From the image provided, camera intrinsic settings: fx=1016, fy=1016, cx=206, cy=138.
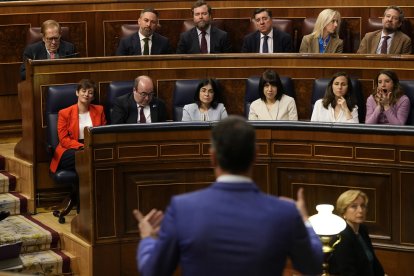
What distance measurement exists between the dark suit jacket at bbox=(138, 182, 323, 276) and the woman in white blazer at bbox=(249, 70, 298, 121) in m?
3.62

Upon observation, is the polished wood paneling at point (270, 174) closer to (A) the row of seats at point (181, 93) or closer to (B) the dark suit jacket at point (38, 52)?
(A) the row of seats at point (181, 93)

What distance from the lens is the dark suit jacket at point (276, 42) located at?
6.67 meters

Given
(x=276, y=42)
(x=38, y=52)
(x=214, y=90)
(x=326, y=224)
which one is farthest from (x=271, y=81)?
(x=326, y=224)

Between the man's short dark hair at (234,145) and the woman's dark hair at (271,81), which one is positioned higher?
the woman's dark hair at (271,81)

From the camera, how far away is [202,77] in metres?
6.08

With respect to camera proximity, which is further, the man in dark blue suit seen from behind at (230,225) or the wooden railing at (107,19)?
the wooden railing at (107,19)

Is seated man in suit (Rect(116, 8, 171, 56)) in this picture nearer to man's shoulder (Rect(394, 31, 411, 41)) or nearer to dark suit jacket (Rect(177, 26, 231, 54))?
dark suit jacket (Rect(177, 26, 231, 54))

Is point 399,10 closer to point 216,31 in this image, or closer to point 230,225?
point 216,31

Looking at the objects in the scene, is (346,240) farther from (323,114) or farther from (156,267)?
(156,267)

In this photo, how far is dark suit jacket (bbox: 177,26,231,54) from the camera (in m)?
6.77

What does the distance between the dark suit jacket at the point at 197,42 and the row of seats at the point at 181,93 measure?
81 cm

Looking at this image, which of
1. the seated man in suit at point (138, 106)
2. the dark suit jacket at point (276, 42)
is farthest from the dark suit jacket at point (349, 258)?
the dark suit jacket at point (276, 42)

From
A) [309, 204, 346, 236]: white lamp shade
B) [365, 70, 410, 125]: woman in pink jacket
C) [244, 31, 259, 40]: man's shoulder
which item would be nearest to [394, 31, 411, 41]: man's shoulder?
[365, 70, 410, 125]: woman in pink jacket

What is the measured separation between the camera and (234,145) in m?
2.13
